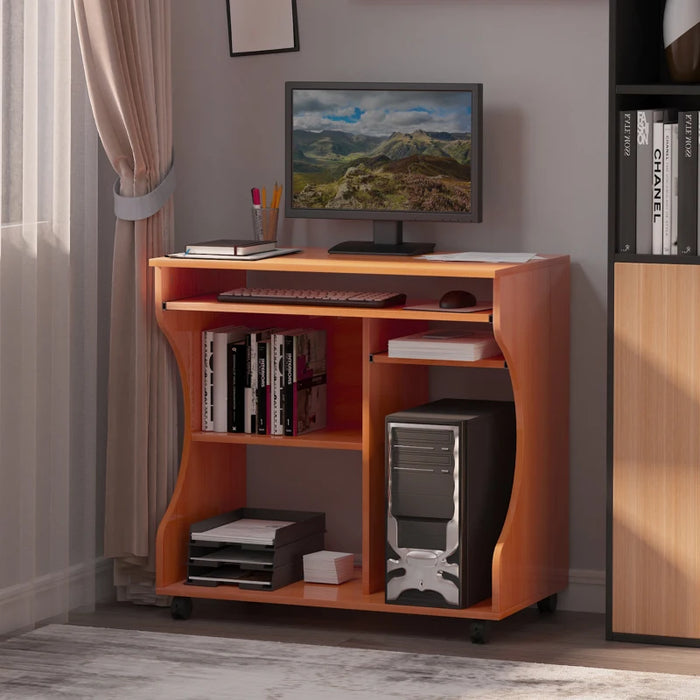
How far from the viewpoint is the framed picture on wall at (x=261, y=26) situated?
380 cm

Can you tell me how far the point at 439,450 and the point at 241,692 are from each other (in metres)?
0.72

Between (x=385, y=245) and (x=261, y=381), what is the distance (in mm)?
459

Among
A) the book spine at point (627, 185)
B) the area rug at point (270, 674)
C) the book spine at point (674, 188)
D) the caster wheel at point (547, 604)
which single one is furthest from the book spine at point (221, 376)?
the book spine at point (674, 188)

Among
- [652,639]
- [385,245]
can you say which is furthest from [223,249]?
[652,639]

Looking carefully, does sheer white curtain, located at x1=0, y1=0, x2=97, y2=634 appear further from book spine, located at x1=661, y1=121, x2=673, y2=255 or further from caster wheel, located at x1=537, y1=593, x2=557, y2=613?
book spine, located at x1=661, y1=121, x2=673, y2=255

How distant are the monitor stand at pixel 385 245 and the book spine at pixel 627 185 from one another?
1.74ft

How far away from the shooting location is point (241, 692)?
2.92 m

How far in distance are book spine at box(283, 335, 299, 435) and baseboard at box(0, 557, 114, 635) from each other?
60 cm

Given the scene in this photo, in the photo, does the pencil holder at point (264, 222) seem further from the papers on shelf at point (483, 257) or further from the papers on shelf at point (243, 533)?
the papers on shelf at point (243, 533)

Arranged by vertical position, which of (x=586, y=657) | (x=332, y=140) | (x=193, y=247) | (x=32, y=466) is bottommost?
(x=586, y=657)

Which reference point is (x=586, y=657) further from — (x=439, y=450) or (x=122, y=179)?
(x=122, y=179)

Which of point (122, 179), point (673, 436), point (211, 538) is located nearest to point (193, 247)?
point (122, 179)

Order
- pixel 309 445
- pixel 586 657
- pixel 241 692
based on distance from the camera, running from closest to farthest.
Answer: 1. pixel 241 692
2. pixel 586 657
3. pixel 309 445

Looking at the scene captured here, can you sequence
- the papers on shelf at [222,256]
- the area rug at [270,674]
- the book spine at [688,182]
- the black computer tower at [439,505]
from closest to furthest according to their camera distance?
the area rug at [270,674] → the book spine at [688,182] → the black computer tower at [439,505] → the papers on shelf at [222,256]
